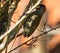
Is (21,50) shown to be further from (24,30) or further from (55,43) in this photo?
(24,30)

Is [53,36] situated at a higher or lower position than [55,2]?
lower

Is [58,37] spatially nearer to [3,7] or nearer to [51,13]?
[51,13]

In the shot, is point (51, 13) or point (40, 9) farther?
point (51, 13)

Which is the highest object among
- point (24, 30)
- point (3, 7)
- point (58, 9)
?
point (58, 9)

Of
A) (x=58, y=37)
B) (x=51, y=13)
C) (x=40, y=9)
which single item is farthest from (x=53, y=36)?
(x=40, y=9)

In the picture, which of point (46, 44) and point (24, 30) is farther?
point (46, 44)

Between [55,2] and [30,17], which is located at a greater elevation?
[55,2]

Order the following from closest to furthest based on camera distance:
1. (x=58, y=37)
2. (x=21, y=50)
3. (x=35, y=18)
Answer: (x=35, y=18), (x=58, y=37), (x=21, y=50)

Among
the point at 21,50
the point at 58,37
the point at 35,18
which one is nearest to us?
the point at 35,18

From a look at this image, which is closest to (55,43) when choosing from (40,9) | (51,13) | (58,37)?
(58,37)
